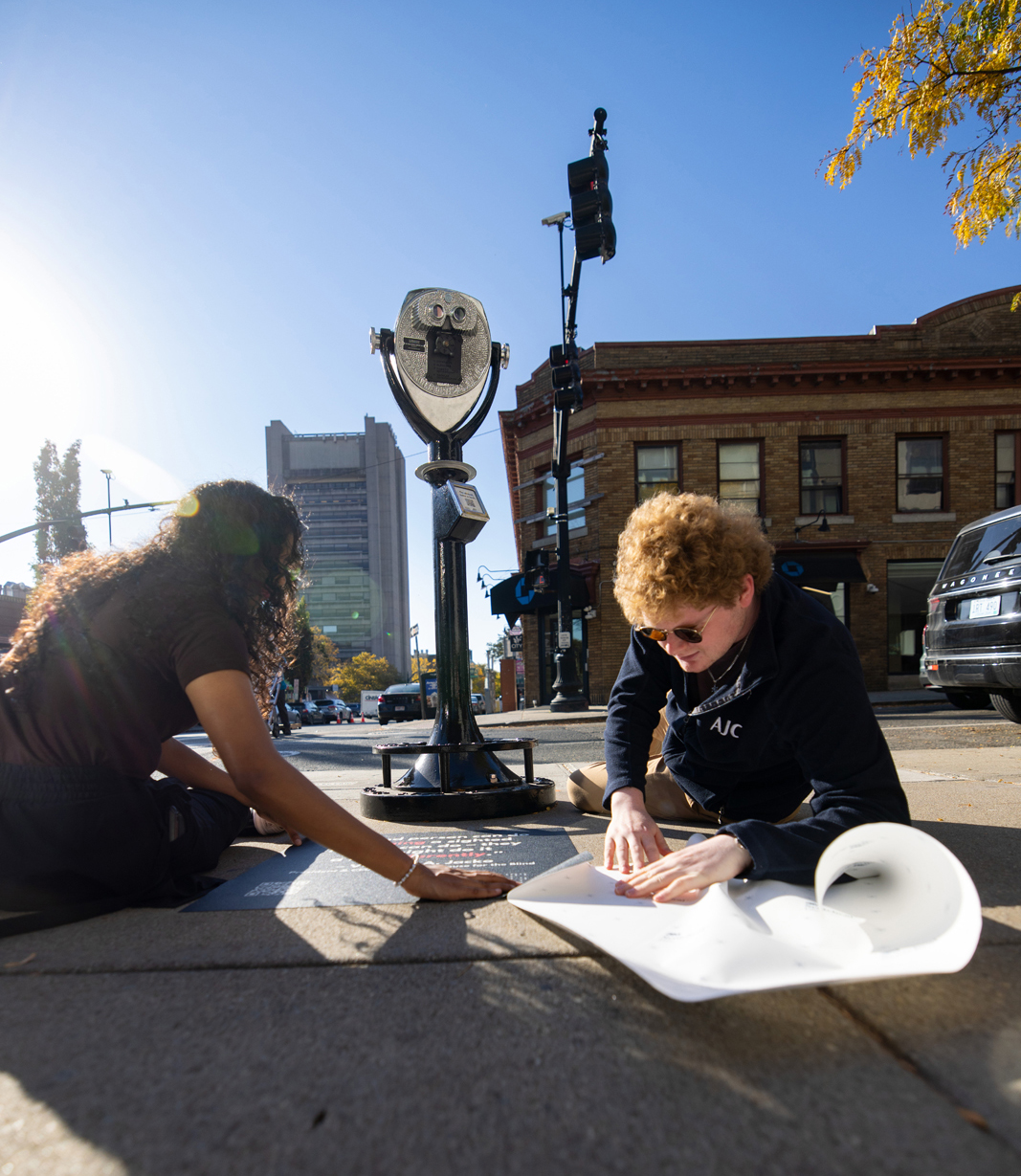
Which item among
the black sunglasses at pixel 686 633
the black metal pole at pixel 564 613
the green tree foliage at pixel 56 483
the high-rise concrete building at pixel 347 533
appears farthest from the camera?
the high-rise concrete building at pixel 347 533

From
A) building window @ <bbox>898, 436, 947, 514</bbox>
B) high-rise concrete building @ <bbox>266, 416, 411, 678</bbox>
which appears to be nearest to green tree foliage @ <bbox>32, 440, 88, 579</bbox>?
building window @ <bbox>898, 436, 947, 514</bbox>

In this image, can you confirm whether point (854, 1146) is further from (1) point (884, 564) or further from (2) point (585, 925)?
(1) point (884, 564)

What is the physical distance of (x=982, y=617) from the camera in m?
5.84

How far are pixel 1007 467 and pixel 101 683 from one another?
20378 mm

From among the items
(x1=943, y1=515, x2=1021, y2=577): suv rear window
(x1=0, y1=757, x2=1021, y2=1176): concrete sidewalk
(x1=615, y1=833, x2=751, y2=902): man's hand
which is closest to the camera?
(x1=0, y1=757, x2=1021, y2=1176): concrete sidewalk

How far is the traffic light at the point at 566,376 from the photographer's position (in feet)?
39.5

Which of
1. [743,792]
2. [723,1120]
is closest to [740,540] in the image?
[743,792]

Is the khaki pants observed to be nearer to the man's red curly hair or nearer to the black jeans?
the man's red curly hair

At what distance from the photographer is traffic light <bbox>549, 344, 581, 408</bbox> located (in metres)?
12.0

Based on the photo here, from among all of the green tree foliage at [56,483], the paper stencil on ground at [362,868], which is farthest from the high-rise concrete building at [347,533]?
the paper stencil on ground at [362,868]

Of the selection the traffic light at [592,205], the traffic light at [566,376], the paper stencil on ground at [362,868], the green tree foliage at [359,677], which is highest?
the traffic light at [592,205]

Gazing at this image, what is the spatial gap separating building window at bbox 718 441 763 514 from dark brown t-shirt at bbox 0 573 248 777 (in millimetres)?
16919

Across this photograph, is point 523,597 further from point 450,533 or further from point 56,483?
point 56,483

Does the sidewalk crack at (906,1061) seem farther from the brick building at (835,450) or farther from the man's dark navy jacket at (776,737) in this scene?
the brick building at (835,450)
